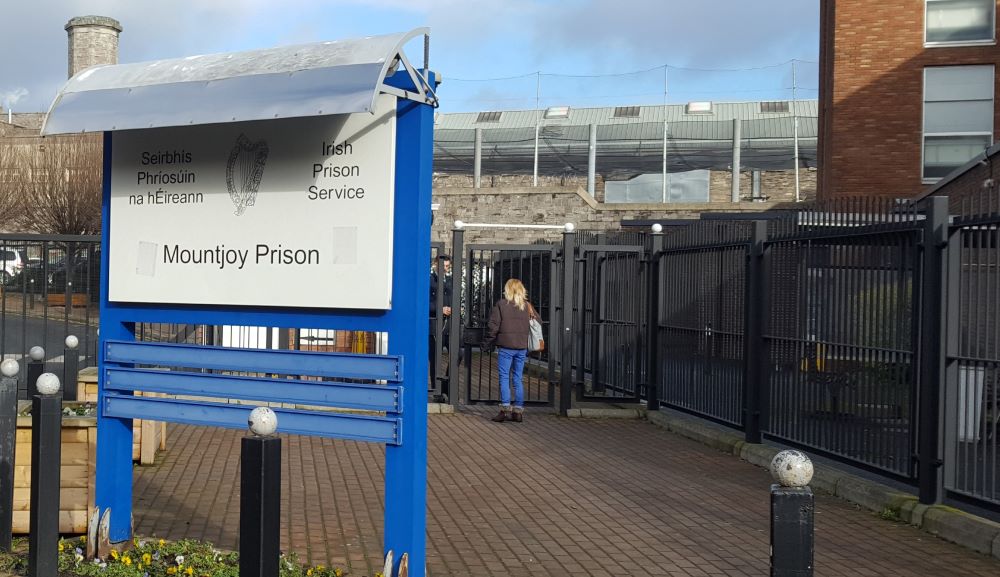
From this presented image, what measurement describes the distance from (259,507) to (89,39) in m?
52.3

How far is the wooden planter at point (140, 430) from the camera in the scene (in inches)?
378

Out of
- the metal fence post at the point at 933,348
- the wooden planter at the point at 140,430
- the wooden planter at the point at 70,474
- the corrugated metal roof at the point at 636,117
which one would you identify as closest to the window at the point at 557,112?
the corrugated metal roof at the point at 636,117

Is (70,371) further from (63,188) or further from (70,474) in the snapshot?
(63,188)

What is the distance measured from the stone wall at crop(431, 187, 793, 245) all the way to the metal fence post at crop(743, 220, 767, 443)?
20.5 metres

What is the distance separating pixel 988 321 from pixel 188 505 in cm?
554

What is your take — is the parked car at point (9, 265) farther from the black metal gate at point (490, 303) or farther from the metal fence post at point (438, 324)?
the black metal gate at point (490, 303)

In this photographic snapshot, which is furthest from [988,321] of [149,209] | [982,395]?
[149,209]

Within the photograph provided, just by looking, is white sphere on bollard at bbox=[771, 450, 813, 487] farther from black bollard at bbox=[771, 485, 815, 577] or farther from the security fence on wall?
the security fence on wall

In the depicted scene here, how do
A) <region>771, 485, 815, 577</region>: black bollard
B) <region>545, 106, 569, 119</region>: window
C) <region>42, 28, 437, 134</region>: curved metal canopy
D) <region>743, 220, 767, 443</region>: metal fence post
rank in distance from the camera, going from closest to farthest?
1. <region>771, 485, 815, 577</region>: black bollard
2. <region>42, 28, 437, 134</region>: curved metal canopy
3. <region>743, 220, 767, 443</region>: metal fence post
4. <region>545, 106, 569, 119</region>: window

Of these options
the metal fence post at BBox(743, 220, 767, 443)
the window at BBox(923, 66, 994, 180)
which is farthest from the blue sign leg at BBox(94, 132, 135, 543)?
the window at BBox(923, 66, 994, 180)

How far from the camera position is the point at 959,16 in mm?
25578

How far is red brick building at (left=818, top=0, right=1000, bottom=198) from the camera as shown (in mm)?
25406

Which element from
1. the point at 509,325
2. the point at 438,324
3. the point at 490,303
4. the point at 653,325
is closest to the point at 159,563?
the point at 509,325

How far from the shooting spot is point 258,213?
5.76m
